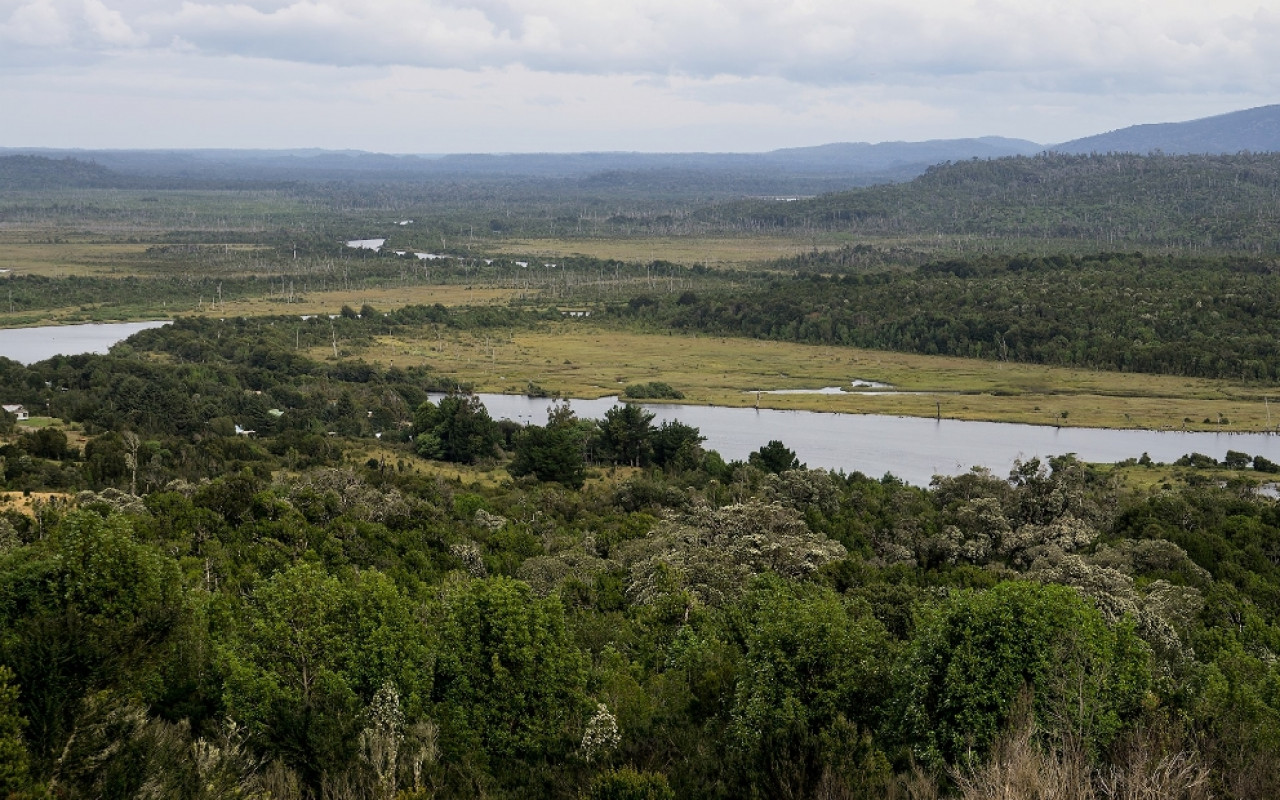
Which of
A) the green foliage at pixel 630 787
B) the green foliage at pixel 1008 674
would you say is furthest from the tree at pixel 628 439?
the green foliage at pixel 630 787

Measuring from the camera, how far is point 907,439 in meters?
78.4

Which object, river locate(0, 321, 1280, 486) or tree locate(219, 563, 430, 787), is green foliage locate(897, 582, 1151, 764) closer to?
tree locate(219, 563, 430, 787)

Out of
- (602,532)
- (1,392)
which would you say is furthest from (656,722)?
(1,392)

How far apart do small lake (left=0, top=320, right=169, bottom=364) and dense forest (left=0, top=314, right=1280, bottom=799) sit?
6890 centimetres

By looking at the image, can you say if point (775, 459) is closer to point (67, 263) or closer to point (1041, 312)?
point (1041, 312)

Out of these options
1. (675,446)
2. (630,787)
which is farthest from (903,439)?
(630,787)

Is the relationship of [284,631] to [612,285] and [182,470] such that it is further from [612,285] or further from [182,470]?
[612,285]

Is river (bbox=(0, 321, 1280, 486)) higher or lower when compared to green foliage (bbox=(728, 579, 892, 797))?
→ lower

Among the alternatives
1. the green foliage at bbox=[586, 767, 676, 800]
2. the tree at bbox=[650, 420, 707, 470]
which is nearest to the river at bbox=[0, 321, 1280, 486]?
the tree at bbox=[650, 420, 707, 470]

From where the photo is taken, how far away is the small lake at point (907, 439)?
236 ft

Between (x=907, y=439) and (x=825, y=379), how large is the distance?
23.5 metres

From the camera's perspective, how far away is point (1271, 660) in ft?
82.5

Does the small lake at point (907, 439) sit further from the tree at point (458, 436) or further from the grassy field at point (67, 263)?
the grassy field at point (67, 263)

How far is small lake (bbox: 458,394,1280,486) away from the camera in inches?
2830
